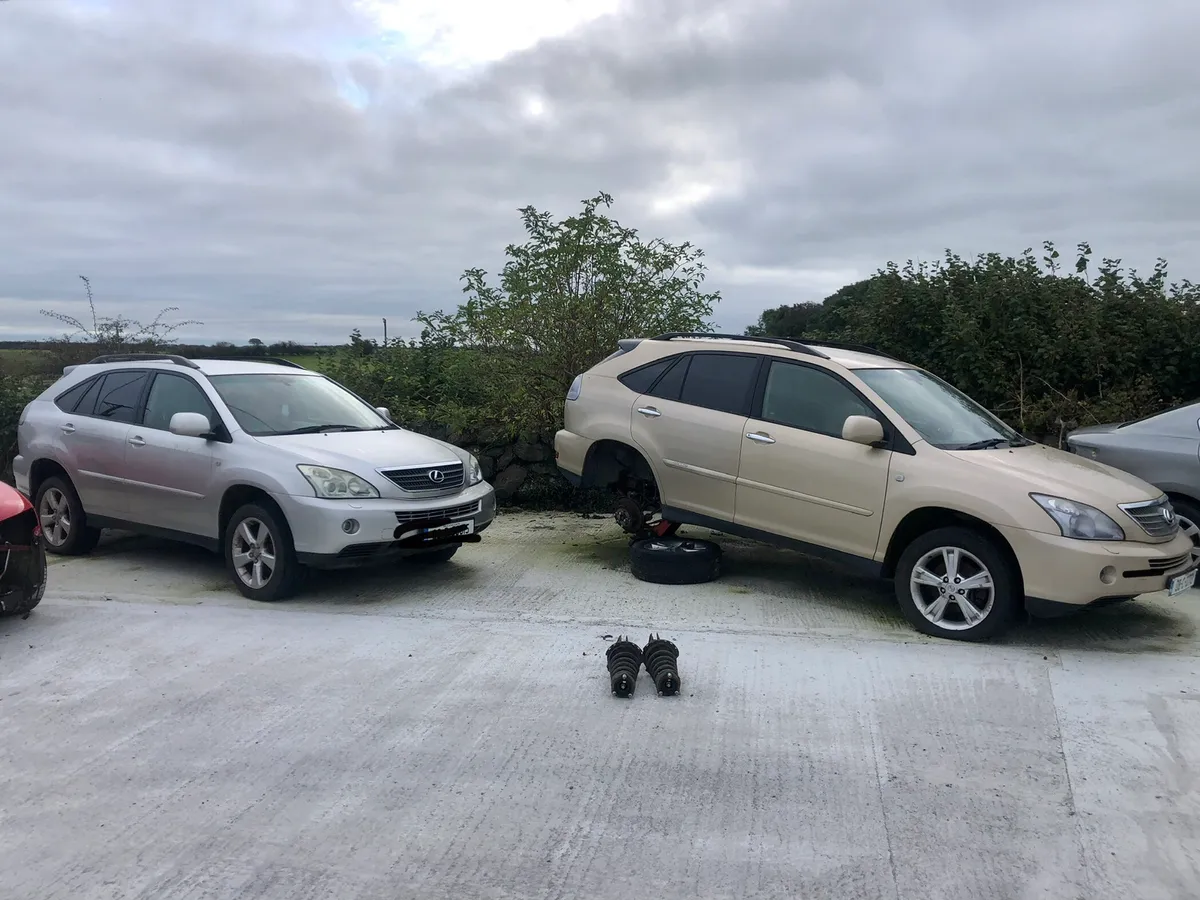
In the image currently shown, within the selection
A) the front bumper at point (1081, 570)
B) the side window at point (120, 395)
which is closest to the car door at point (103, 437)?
the side window at point (120, 395)

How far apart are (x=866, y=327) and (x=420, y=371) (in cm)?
558

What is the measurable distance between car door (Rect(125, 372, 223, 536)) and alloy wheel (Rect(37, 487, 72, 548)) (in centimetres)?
101

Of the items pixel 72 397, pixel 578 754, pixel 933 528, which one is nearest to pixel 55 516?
pixel 72 397

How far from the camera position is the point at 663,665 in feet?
16.4

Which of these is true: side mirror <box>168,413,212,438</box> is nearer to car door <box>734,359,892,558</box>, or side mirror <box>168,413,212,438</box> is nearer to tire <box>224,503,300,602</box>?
tire <box>224,503,300,602</box>

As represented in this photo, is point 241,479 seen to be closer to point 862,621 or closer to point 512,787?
point 512,787

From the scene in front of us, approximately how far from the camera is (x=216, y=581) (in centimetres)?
737

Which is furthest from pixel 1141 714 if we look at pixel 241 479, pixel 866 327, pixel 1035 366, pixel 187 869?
pixel 866 327

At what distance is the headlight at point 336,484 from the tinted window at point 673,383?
2.35m

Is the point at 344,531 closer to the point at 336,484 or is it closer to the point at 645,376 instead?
the point at 336,484

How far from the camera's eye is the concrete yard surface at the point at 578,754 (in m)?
3.35

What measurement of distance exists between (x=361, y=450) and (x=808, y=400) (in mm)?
3171

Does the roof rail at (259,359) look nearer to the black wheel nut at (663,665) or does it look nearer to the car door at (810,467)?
the car door at (810,467)

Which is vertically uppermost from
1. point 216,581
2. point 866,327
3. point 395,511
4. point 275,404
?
point 866,327
